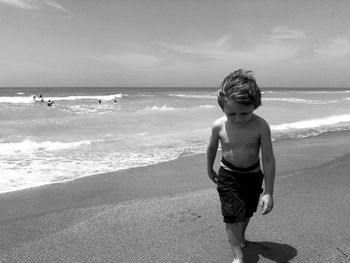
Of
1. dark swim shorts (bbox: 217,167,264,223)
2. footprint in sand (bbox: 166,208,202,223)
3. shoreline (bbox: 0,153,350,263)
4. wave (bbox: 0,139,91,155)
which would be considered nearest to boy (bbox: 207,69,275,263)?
dark swim shorts (bbox: 217,167,264,223)

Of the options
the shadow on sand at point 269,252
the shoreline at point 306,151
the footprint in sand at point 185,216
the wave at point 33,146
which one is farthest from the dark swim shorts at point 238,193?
the wave at point 33,146

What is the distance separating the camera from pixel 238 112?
7.82 ft

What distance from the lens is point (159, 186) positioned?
15.2ft

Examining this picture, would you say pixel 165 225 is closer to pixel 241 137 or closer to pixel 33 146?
pixel 241 137

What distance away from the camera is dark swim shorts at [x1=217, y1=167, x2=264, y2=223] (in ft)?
8.32

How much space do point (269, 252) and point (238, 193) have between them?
597 millimetres

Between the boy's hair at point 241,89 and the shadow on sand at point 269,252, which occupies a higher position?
the boy's hair at point 241,89

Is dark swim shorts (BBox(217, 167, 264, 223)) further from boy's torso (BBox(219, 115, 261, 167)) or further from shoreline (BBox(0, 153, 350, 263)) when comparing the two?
shoreline (BBox(0, 153, 350, 263))

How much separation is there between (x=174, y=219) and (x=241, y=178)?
1.09 m

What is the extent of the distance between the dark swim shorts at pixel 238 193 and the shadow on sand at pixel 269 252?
38cm

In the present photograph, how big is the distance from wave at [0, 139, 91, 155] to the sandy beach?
2.90m

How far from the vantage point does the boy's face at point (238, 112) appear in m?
2.35

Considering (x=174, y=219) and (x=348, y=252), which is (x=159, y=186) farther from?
(x=348, y=252)

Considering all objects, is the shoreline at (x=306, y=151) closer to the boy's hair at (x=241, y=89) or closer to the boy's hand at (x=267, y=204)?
the boy's hand at (x=267, y=204)
